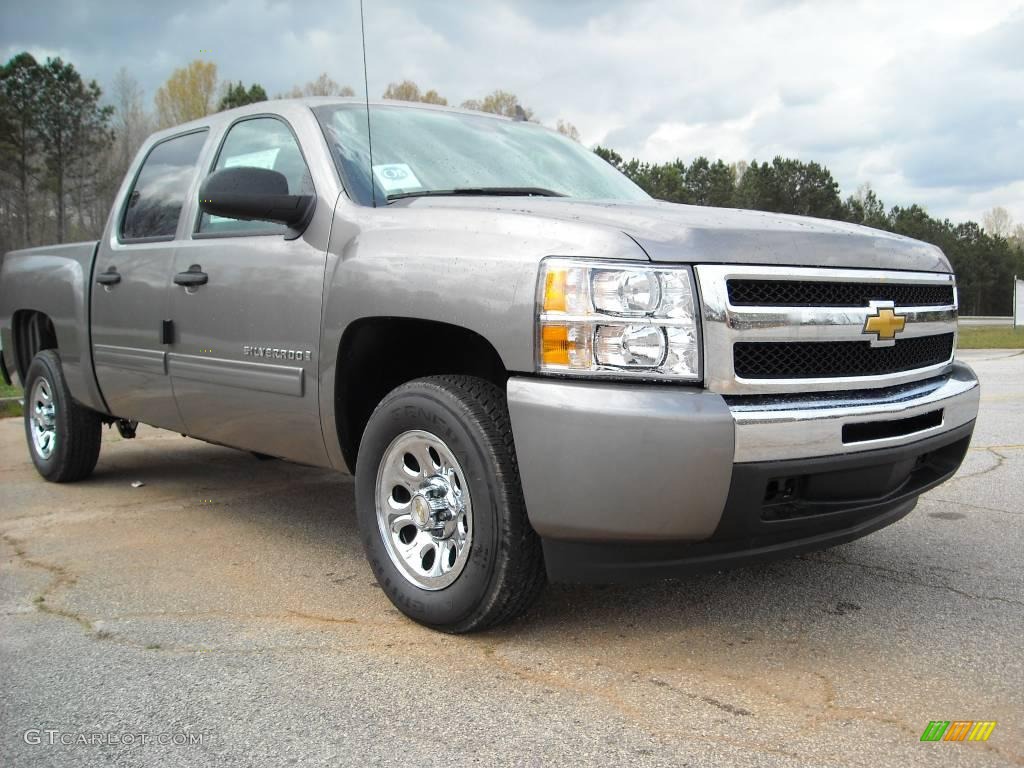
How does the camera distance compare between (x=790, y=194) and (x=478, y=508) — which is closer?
(x=478, y=508)

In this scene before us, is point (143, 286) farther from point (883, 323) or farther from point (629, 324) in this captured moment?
point (883, 323)

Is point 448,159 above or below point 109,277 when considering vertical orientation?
above

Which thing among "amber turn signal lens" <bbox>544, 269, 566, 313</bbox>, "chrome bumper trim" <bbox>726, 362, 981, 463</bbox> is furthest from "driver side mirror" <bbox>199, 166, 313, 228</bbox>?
"chrome bumper trim" <bbox>726, 362, 981, 463</bbox>

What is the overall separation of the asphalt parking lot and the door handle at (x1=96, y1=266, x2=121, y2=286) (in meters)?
1.23

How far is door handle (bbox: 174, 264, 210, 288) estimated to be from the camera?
4.02 m

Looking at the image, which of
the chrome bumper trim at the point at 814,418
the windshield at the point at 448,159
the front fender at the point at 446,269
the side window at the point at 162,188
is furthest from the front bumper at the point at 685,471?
the side window at the point at 162,188

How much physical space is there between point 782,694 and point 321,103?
286cm

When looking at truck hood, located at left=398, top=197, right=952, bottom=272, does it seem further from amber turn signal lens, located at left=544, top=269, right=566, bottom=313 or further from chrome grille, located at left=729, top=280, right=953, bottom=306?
amber turn signal lens, located at left=544, top=269, right=566, bottom=313

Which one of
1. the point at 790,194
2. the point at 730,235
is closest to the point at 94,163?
the point at 790,194

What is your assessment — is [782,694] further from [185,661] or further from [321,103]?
[321,103]

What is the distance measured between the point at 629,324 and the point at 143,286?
281 cm

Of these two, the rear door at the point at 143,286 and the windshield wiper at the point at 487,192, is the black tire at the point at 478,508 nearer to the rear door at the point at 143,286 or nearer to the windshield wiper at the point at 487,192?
the windshield wiper at the point at 487,192

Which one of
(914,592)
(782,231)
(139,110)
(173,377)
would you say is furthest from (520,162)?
(139,110)

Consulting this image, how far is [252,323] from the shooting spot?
375cm
